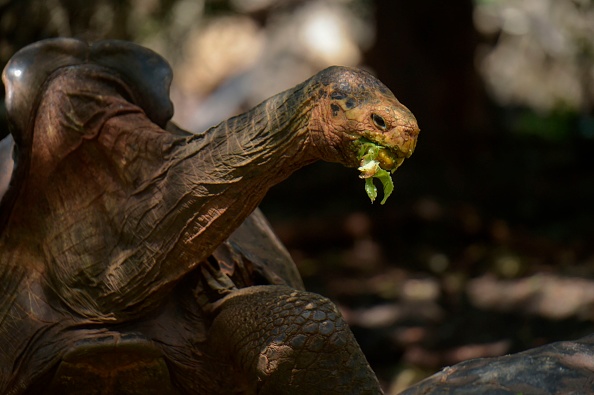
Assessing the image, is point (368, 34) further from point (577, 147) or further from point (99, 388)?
point (99, 388)

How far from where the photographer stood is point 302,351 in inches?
119

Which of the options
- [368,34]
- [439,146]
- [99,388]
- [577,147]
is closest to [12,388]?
[99,388]

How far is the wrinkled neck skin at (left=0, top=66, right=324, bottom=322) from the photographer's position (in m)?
2.94

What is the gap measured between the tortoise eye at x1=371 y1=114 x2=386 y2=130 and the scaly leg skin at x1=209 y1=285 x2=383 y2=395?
73cm

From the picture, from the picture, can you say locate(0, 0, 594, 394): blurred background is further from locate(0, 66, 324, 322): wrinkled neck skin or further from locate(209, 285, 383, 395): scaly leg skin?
locate(0, 66, 324, 322): wrinkled neck skin

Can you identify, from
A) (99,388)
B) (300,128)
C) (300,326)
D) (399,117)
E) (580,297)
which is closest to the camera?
(399,117)

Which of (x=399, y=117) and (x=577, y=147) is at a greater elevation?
(x=399, y=117)

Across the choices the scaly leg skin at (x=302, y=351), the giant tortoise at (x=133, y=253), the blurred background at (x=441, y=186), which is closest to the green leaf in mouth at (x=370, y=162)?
the giant tortoise at (x=133, y=253)

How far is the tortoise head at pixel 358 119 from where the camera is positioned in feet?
8.26

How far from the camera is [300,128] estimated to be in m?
2.71

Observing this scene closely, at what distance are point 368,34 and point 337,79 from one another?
1024cm

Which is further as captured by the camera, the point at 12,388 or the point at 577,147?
the point at 577,147

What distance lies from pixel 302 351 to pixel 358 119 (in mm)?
778

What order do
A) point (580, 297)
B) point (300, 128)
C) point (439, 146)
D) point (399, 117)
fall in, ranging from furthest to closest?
point (439, 146), point (580, 297), point (300, 128), point (399, 117)
